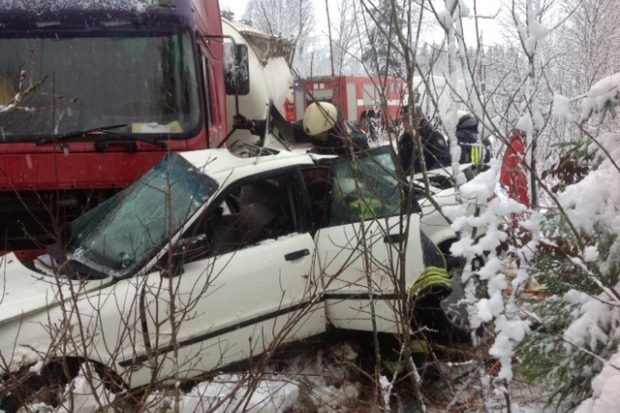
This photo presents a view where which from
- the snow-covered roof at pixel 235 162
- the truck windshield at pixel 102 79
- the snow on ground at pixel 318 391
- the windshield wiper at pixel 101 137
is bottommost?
the snow on ground at pixel 318 391

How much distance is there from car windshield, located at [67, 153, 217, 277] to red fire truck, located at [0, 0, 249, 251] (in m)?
0.66

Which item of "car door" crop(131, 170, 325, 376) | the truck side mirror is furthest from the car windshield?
the truck side mirror

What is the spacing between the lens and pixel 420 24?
2447mm

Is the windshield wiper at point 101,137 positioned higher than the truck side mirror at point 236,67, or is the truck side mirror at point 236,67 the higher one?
the truck side mirror at point 236,67

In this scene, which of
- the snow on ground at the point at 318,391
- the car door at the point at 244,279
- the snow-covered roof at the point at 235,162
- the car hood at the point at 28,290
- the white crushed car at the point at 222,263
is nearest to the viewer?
the snow on ground at the point at 318,391

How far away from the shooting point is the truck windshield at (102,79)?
15.1ft

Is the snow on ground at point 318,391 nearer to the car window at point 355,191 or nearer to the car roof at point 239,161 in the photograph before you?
the car window at point 355,191

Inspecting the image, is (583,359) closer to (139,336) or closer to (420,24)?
(420,24)

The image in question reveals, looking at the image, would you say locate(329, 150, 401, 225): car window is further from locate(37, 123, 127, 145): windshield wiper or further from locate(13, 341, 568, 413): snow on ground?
locate(37, 123, 127, 145): windshield wiper

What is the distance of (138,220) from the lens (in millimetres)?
3701

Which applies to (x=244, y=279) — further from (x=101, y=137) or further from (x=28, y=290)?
(x=101, y=137)

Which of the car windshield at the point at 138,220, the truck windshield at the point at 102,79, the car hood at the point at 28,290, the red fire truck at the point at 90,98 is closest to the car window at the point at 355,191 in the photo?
the car windshield at the point at 138,220

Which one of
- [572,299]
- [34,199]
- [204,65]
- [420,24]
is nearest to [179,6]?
[204,65]

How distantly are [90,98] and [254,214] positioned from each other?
1.62 meters
